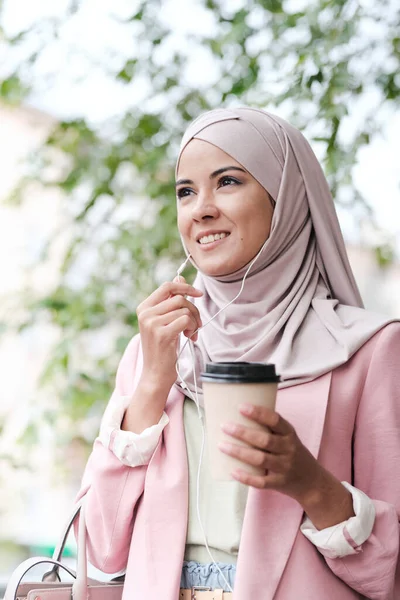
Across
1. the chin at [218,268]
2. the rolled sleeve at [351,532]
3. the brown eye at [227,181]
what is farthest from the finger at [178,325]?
the rolled sleeve at [351,532]

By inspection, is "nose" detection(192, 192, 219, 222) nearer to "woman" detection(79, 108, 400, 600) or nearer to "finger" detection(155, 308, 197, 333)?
"woman" detection(79, 108, 400, 600)

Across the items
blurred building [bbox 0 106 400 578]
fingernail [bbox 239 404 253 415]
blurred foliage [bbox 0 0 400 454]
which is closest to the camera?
fingernail [bbox 239 404 253 415]

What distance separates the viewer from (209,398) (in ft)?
3.34

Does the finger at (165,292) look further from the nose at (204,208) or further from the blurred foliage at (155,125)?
the blurred foliage at (155,125)

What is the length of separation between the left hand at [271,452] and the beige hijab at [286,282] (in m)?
0.26

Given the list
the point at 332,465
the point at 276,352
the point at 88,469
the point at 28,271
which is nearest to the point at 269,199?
the point at 276,352

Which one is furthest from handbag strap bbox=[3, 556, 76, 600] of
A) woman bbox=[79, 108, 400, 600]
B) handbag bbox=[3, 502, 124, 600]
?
woman bbox=[79, 108, 400, 600]

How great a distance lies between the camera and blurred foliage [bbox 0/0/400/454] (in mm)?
2340

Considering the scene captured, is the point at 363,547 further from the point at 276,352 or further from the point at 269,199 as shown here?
the point at 269,199

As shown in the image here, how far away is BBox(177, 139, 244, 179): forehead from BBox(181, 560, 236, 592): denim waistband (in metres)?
0.69

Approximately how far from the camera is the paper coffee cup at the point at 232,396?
3.21 feet

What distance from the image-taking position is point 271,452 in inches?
39.6

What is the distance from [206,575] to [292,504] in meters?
0.20

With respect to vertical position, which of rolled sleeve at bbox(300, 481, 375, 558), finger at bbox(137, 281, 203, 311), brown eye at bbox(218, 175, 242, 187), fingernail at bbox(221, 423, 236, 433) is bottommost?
rolled sleeve at bbox(300, 481, 375, 558)
